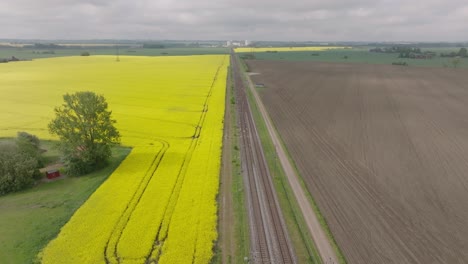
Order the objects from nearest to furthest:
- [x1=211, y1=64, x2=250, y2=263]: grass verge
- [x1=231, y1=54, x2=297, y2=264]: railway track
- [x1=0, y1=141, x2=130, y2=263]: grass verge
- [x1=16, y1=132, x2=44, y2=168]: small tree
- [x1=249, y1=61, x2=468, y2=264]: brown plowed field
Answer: [x1=211, y1=64, x2=250, y2=263]: grass verge, [x1=231, y1=54, x2=297, y2=264]: railway track, [x1=0, y1=141, x2=130, y2=263]: grass verge, [x1=249, y1=61, x2=468, y2=264]: brown plowed field, [x1=16, y1=132, x2=44, y2=168]: small tree

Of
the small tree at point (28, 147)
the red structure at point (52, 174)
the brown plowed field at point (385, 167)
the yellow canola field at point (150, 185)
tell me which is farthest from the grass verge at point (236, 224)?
the small tree at point (28, 147)

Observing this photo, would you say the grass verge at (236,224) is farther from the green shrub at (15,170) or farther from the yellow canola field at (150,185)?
the green shrub at (15,170)

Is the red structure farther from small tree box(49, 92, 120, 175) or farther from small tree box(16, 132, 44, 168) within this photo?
small tree box(16, 132, 44, 168)

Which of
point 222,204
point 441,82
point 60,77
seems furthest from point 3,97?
point 441,82

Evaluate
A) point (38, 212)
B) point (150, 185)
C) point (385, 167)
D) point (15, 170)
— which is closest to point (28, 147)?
point (15, 170)

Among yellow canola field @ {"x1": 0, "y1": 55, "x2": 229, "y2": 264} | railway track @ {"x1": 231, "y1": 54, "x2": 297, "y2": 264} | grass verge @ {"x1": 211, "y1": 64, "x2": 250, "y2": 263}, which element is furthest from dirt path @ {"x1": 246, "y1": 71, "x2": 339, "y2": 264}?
yellow canola field @ {"x1": 0, "y1": 55, "x2": 229, "y2": 264}

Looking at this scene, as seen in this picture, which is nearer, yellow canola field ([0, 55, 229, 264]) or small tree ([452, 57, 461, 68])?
yellow canola field ([0, 55, 229, 264])

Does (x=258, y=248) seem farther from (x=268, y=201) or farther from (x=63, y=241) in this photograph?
(x=63, y=241)
